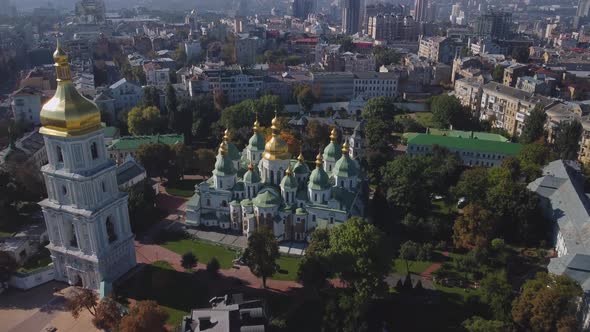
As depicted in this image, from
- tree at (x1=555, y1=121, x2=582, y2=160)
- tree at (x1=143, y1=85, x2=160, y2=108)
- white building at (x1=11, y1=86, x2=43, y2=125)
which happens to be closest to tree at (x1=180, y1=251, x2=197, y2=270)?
tree at (x1=143, y1=85, x2=160, y2=108)

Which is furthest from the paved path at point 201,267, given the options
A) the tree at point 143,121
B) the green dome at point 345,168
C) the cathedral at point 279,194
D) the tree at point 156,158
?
the tree at point 143,121

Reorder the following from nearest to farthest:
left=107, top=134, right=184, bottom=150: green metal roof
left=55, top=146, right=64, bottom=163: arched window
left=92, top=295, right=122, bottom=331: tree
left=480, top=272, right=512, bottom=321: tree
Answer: left=92, top=295, right=122, bottom=331: tree
left=480, top=272, right=512, bottom=321: tree
left=55, top=146, right=64, bottom=163: arched window
left=107, top=134, right=184, bottom=150: green metal roof

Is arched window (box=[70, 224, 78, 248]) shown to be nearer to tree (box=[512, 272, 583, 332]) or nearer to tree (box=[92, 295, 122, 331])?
tree (box=[92, 295, 122, 331])

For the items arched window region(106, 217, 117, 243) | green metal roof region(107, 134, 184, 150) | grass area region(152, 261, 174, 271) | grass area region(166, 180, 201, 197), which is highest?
arched window region(106, 217, 117, 243)

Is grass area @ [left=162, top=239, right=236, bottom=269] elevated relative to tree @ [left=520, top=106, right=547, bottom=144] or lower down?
lower down

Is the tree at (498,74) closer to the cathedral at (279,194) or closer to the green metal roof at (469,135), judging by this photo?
the green metal roof at (469,135)

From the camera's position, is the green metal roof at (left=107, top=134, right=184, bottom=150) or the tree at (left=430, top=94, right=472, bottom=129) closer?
the green metal roof at (left=107, top=134, right=184, bottom=150)

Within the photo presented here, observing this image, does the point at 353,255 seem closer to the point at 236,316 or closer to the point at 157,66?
the point at 236,316
